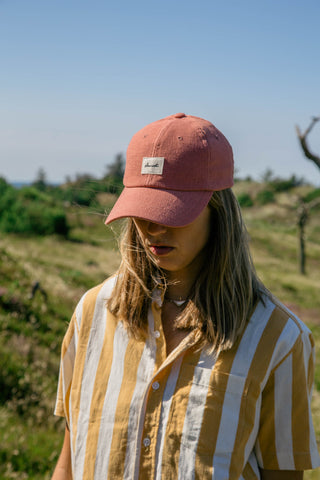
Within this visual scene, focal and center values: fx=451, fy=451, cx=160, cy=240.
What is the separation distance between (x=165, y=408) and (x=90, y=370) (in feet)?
1.21

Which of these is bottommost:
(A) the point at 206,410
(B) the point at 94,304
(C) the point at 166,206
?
(A) the point at 206,410

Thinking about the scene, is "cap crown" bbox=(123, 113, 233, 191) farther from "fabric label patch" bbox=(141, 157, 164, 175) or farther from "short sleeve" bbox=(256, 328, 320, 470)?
"short sleeve" bbox=(256, 328, 320, 470)

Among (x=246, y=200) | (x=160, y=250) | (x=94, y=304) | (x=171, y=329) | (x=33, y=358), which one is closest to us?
(x=160, y=250)

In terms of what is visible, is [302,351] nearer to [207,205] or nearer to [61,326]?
[207,205]

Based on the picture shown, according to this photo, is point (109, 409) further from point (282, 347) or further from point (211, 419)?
point (282, 347)

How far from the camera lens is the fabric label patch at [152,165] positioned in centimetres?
157

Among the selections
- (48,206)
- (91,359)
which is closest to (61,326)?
(91,359)

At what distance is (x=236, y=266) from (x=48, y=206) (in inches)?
1220

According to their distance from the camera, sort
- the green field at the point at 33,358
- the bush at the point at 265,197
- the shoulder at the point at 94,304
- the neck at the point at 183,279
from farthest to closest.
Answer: the bush at the point at 265,197, the green field at the point at 33,358, the shoulder at the point at 94,304, the neck at the point at 183,279

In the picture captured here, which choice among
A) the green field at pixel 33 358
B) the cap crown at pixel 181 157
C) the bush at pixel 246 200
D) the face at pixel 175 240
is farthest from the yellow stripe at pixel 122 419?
the bush at pixel 246 200

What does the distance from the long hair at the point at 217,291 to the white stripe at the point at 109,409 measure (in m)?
0.10

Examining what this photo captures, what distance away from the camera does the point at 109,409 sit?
169cm

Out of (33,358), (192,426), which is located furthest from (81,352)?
(33,358)

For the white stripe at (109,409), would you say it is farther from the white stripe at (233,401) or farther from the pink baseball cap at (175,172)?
the pink baseball cap at (175,172)
